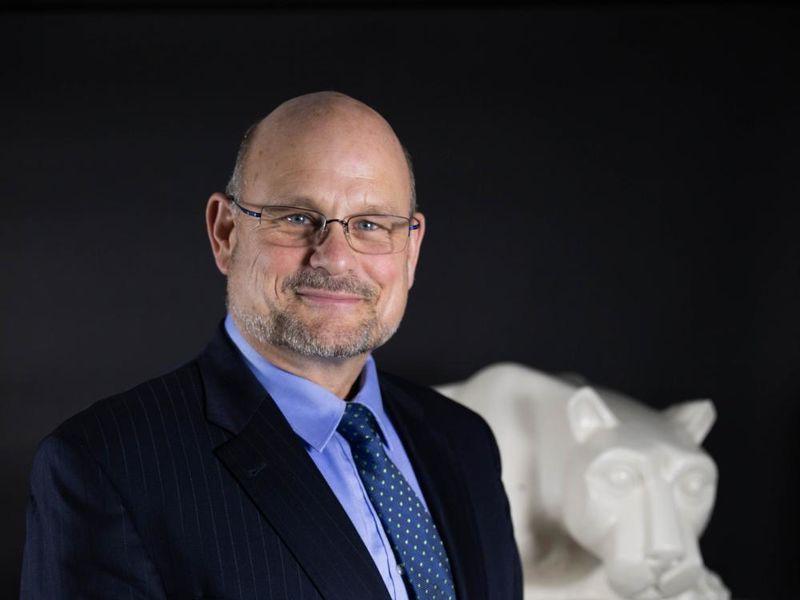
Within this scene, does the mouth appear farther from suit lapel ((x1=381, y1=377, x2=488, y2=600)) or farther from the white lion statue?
the white lion statue

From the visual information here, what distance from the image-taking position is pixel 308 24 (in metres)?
3.19

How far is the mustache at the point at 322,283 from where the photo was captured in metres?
1.37

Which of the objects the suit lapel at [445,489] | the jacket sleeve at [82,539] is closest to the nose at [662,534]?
the suit lapel at [445,489]

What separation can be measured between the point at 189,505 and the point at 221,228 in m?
0.36

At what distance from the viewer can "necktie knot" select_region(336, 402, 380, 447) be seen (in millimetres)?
1427

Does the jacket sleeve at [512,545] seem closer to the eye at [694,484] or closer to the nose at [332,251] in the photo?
the nose at [332,251]

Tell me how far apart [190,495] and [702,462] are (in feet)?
4.91

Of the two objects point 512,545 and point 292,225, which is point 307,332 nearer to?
point 292,225

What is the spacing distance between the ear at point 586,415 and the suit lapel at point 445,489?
3.40ft

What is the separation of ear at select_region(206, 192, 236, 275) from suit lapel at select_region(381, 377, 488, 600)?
0.27 m

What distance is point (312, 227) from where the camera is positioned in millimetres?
1391

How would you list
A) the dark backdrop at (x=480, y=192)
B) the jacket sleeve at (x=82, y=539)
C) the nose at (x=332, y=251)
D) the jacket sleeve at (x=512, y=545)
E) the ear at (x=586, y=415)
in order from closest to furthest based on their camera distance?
the jacket sleeve at (x=82, y=539)
the nose at (x=332, y=251)
the jacket sleeve at (x=512, y=545)
the ear at (x=586, y=415)
the dark backdrop at (x=480, y=192)

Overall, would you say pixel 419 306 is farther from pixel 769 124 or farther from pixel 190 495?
pixel 190 495

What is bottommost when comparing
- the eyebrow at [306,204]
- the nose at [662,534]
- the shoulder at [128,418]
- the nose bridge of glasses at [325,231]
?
the nose at [662,534]
